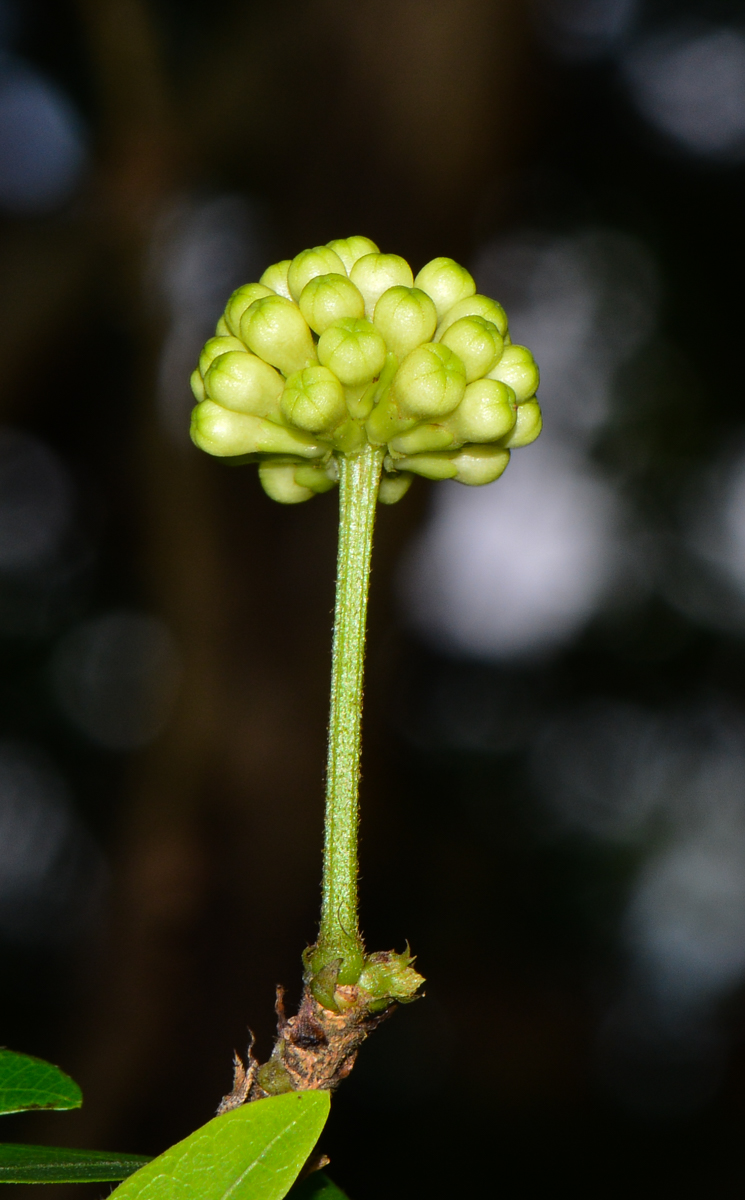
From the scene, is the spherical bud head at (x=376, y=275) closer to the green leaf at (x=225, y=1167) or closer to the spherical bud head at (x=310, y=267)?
the spherical bud head at (x=310, y=267)

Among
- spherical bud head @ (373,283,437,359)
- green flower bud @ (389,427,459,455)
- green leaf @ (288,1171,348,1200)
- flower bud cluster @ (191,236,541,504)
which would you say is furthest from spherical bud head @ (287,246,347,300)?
green leaf @ (288,1171,348,1200)

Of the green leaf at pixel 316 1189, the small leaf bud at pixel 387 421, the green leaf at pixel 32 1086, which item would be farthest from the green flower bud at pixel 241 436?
the green leaf at pixel 316 1189

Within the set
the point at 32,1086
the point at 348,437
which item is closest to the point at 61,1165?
the point at 32,1086

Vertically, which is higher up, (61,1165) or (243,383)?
(243,383)

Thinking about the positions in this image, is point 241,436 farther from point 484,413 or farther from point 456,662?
point 456,662

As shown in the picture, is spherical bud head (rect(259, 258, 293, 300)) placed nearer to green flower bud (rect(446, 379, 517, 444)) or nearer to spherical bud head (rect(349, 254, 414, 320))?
spherical bud head (rect(349, 254, 414, 320))

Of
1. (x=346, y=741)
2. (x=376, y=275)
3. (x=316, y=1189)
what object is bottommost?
(x=316, y=1189)
